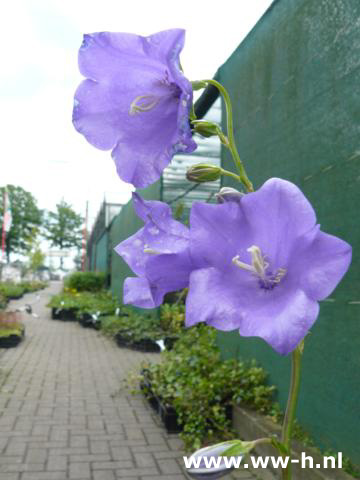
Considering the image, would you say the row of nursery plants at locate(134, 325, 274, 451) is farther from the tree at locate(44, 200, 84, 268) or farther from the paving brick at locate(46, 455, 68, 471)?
the tree at locate(44, 200, 84, 268)

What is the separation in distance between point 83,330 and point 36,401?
652cm

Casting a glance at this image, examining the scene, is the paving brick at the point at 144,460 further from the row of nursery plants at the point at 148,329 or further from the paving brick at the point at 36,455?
the row of nursery plants at the point at 148,329

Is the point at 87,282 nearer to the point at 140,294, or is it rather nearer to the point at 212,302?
the point at 140,294

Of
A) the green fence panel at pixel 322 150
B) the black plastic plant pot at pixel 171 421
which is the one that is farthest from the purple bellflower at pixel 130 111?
the black plastic plant pot at pixel 171 421

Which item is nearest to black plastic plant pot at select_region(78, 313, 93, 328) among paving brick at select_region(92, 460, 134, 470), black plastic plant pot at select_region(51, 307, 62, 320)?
black plastic plant pot at select_region(51, 307, 62, 320)

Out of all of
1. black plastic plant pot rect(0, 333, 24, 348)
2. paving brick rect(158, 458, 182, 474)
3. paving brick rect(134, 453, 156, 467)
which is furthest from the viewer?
black plastic plant pot rect(0, 333, 24, 348)

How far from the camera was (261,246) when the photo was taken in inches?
33.1

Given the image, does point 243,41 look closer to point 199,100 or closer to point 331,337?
point 199,100

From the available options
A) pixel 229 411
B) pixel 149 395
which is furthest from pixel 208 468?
pixel 149 395

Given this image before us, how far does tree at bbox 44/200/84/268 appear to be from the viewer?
5616 centimetres

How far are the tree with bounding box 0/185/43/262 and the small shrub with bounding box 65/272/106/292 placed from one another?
97.7 feet

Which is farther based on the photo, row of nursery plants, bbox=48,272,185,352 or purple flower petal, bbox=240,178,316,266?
row of nursery plants, bbox=48,272,185,352

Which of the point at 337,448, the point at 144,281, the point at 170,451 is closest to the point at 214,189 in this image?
the point at 170,451

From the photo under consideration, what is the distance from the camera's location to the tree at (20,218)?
51975mm
